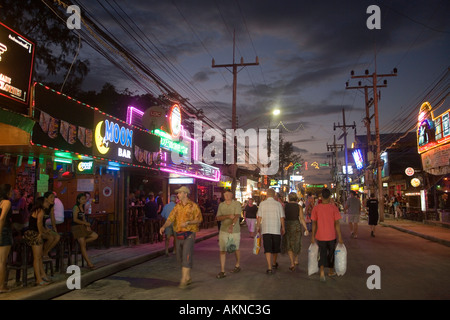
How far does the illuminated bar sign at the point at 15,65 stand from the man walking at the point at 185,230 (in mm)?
3983

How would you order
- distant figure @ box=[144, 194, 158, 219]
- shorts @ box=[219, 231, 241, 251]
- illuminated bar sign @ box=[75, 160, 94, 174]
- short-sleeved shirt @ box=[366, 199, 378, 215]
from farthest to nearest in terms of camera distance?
short-sleeved shirt @ box=[366, 199, 378, 215] → distant figure @ box=[144, 194, 158, 219] → illuminated bar sign @ box=[75, 160, 94, 174] → shorts @ box=[219, 231, 241, 251]

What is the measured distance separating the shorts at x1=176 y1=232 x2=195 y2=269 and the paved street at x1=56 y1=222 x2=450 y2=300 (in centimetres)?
Result: 46

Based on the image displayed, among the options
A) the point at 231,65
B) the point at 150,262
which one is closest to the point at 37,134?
the point at 150,262

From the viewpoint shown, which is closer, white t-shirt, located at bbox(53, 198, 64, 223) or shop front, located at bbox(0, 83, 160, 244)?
shop front, located at bbox(0, 83, 160, 244)

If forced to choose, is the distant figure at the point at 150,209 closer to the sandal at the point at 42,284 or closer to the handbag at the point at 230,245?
the handbag at the point at 230,245

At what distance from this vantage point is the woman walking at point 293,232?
893 centimetres

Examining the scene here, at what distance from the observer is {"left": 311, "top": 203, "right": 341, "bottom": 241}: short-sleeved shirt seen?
7.68 metres

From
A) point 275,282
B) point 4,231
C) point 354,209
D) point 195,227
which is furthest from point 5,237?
point 354,209

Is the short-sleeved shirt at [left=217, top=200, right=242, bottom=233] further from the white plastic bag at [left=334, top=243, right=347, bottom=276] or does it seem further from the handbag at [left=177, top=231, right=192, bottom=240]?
the white plastic bag at [left=334, top=243, right=347, bottom=276]

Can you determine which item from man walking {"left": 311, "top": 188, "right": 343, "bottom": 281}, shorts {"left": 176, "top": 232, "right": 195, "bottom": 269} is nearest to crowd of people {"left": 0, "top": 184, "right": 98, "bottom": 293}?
shorts {"left": 176, "top": 232, "right": 195, "bottom": 269}

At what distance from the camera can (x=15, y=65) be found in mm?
7871

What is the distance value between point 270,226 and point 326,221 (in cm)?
136

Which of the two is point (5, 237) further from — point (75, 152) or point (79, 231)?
point (75, 152)
